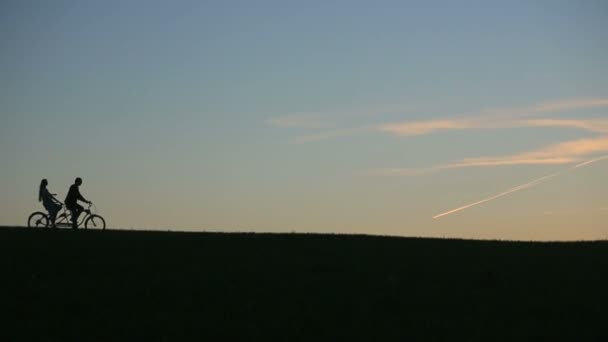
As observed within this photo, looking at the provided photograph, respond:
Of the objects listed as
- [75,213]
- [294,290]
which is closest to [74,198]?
[75,213]

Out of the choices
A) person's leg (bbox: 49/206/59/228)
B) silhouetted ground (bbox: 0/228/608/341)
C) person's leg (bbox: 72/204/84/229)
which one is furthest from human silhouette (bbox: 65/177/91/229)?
silhouetted ground (bbox: 0/228/608/341)

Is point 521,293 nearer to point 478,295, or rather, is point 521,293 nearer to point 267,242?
point 478,295

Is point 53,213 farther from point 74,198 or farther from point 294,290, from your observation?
point 294,290

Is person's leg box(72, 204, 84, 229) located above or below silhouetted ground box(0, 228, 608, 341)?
above

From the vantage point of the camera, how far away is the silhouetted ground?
18766mm

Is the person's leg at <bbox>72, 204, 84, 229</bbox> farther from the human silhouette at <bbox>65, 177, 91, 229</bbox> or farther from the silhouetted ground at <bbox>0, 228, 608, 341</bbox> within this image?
the silhouetted ground at <bbox>0, 228, 608, 341</bbox>

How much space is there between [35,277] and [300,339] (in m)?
9.37

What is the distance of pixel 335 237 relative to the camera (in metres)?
32.1

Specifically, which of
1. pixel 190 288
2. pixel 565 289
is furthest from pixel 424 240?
pixel 190 288

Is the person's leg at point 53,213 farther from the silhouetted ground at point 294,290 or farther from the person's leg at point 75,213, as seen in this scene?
the silhouetted ground at point 294,290

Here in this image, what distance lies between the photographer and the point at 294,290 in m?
→ 22.0

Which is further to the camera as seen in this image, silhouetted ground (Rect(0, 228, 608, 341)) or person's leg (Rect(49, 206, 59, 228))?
person's leg (Rect(49, 206, 59, 228))

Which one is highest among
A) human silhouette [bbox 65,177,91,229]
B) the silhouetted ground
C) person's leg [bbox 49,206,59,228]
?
human silhouette [bbox 65,177,91,229]

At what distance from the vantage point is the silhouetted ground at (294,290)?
18766 mm
